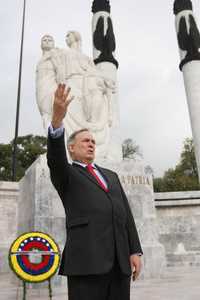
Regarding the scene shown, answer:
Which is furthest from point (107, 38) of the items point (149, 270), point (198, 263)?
point (149, 270)

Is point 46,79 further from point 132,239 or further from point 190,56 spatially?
point 190,56

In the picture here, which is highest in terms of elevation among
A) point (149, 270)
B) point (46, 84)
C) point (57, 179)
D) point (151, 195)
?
point (46, 84)

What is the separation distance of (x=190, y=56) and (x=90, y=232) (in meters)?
22.3

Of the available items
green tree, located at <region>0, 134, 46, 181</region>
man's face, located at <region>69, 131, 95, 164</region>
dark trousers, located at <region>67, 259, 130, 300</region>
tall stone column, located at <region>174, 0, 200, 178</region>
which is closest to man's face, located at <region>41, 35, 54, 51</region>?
man's face, located at <region>69, 131, 95, 164</region>

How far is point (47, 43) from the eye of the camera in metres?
8.25

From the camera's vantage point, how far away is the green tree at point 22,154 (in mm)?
32875

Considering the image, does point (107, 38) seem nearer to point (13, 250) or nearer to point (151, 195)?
point (151, 195)

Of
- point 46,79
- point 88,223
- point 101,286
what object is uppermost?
point 46,79

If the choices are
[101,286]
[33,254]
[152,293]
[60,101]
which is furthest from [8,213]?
[60,101]

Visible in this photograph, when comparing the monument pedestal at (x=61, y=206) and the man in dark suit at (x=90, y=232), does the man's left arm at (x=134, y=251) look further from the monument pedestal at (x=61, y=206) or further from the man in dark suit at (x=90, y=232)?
the monument pedestal at (x=61, y=206)

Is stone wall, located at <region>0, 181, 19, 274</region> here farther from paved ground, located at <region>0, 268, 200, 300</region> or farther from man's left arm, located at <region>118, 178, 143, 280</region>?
man's left arm, located at <region>118, 178, 143, 280</region>

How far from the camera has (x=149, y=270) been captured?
6.55 meters

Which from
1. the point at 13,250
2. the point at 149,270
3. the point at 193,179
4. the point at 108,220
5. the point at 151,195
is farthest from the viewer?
the point at 193,179

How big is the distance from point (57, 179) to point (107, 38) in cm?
2032
